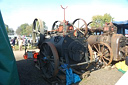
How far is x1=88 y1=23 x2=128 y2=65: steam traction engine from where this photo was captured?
5418 mm

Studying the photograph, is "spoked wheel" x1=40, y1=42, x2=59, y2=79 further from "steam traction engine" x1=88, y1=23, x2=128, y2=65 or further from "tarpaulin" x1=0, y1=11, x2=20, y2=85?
"steam traction engine" x1=88, y1=23, x2=128, y2=65

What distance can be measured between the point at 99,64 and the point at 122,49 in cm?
138

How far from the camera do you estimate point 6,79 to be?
5.08 ft

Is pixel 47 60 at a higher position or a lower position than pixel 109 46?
lower

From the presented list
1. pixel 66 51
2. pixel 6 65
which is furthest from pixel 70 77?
pixel 6 65

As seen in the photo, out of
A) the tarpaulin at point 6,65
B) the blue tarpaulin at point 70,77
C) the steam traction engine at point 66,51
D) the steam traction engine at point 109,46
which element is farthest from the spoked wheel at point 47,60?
the steam traction engine at point 109,46

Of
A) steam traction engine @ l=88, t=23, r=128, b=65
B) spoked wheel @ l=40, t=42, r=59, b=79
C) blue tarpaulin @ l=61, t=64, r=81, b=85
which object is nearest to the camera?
blue tarpaulin @ l=61, t=64, r=81, b=85

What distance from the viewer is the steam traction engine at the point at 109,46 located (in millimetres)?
5418

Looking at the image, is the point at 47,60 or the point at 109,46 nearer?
the point at 47,60

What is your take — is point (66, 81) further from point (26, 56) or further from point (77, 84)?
point (26, 56)

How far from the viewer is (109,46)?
5.54 m

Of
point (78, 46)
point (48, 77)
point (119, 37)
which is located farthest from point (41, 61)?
point (119, 37)

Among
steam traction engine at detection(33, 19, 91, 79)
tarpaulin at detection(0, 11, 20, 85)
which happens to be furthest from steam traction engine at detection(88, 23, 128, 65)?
tarpaulin at detection(0, 11, 20, 85)

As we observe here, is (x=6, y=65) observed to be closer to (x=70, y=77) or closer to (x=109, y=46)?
(x=70, y=77)
